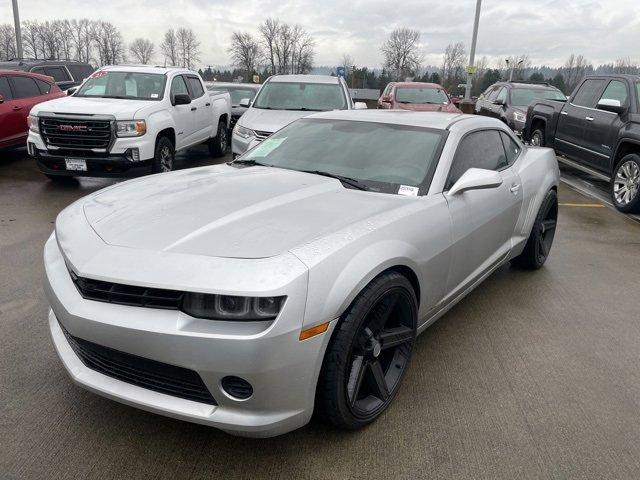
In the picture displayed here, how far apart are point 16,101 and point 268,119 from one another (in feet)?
14.9

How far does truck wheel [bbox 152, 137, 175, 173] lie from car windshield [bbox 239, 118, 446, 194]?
4.02m

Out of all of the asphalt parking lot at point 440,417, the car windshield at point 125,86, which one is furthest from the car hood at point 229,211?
the car windshield at point 125,86

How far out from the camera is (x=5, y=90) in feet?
29.1

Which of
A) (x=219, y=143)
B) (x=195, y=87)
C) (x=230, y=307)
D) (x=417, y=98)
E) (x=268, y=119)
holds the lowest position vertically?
(x=219, y=143)

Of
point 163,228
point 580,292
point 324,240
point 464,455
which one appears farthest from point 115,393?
point 580,292

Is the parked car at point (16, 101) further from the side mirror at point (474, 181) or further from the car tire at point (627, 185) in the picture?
the car tire at point (627, 185)

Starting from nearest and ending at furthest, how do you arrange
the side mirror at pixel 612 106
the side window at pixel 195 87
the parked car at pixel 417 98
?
the side mirror at pixel 612 106
the side window at pixel 195 87
the parked car at pixel 417 98

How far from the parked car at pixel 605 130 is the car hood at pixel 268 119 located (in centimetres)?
460

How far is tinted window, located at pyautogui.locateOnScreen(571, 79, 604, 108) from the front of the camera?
27.9 ft

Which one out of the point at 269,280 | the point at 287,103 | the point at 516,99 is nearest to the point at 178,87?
the point at 287,103

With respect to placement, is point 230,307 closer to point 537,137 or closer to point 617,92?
point 617,92

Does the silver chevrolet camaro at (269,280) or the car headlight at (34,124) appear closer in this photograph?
the silver chevrolet camaro at (269,280)

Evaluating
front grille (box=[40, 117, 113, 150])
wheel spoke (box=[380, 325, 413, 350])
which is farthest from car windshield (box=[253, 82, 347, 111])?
wheel spoke (box=[380, 325, 413, 350])

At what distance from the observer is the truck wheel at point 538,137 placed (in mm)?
10266
